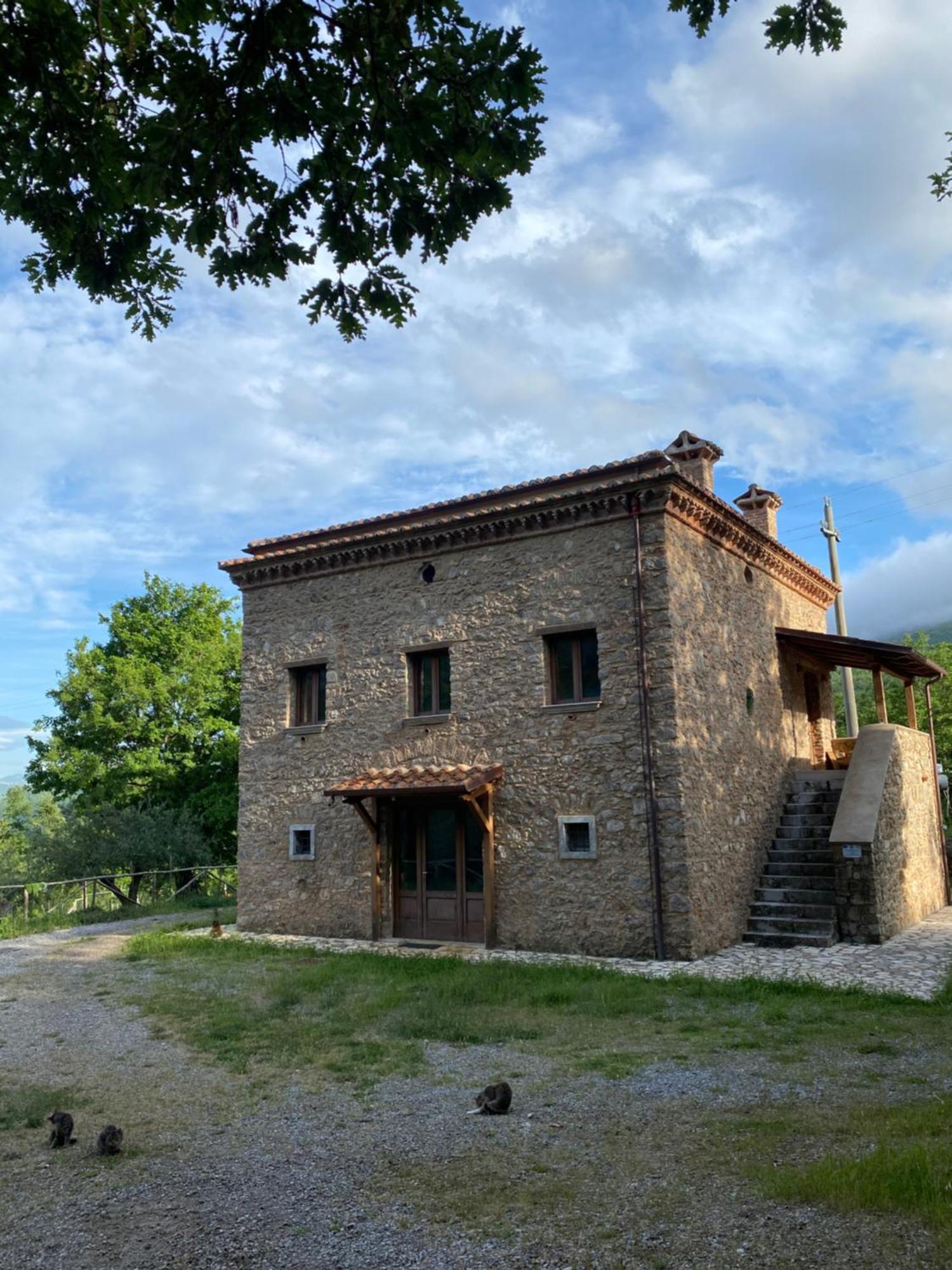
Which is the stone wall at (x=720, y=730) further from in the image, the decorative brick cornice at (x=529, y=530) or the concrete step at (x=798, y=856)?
the decorative brick cornice at (x=529, y=530)

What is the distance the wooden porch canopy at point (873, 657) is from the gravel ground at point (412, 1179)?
912 cm

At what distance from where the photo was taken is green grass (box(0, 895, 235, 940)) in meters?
17.0

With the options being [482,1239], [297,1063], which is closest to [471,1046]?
[297,1063]

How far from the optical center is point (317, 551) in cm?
1502

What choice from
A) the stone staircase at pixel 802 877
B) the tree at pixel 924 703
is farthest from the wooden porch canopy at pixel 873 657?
the tree at pixel 924 703

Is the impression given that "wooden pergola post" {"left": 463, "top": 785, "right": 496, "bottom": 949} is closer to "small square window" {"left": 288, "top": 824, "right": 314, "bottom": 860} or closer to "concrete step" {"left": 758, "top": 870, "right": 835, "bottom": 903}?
"small square window" {"left": 288, "top": 824, "right": 314, "bottom": 860}

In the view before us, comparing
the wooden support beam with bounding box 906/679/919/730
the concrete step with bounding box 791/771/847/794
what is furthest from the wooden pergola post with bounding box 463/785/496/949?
the wooden support beam with bounding box 906/679/919/730

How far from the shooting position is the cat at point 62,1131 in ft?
18.5

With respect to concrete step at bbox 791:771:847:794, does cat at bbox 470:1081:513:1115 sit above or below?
below

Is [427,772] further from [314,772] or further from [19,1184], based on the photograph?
[19,1184]

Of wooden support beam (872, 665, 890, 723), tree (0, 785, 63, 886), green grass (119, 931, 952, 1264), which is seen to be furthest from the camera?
tree (0, 785, 63, 886)

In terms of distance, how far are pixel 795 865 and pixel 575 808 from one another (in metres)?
3.78

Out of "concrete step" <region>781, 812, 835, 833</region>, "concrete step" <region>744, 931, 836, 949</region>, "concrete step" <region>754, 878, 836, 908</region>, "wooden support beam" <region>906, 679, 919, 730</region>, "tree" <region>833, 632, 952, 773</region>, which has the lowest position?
"concrete step" <region>744, 931, 836, 949</region>

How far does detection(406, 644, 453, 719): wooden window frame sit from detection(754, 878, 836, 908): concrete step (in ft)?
17.4
